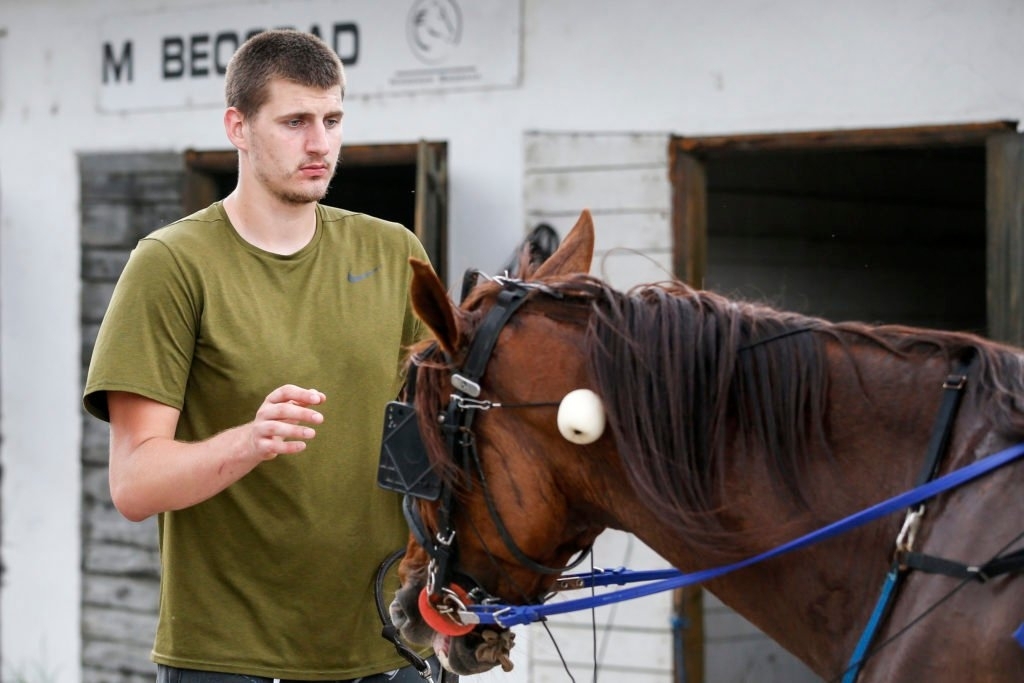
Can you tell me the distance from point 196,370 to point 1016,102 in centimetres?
315

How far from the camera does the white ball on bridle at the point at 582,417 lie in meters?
2.10

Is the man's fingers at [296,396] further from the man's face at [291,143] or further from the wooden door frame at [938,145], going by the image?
the wooden door frame at [938,145]

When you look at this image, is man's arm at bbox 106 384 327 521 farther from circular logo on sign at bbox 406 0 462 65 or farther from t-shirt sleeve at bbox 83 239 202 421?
circular logo on sign at bbox 406 0 462 65

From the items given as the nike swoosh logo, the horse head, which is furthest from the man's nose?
the horse head

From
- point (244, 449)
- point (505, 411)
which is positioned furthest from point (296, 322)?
point (505, 411)

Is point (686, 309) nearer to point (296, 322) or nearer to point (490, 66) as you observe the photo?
point (296, 322)

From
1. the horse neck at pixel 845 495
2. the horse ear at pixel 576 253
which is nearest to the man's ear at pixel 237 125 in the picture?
the horse ear at pixel 576 253

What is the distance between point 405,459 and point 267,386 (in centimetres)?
39

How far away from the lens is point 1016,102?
4.50 m

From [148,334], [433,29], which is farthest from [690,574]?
[433,29]

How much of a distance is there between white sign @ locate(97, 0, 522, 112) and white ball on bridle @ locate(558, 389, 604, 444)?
3.36 m

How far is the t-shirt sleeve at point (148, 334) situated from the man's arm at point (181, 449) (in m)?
0.04

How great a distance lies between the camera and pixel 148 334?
245 cm

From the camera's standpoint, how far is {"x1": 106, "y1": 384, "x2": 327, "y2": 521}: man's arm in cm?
222
